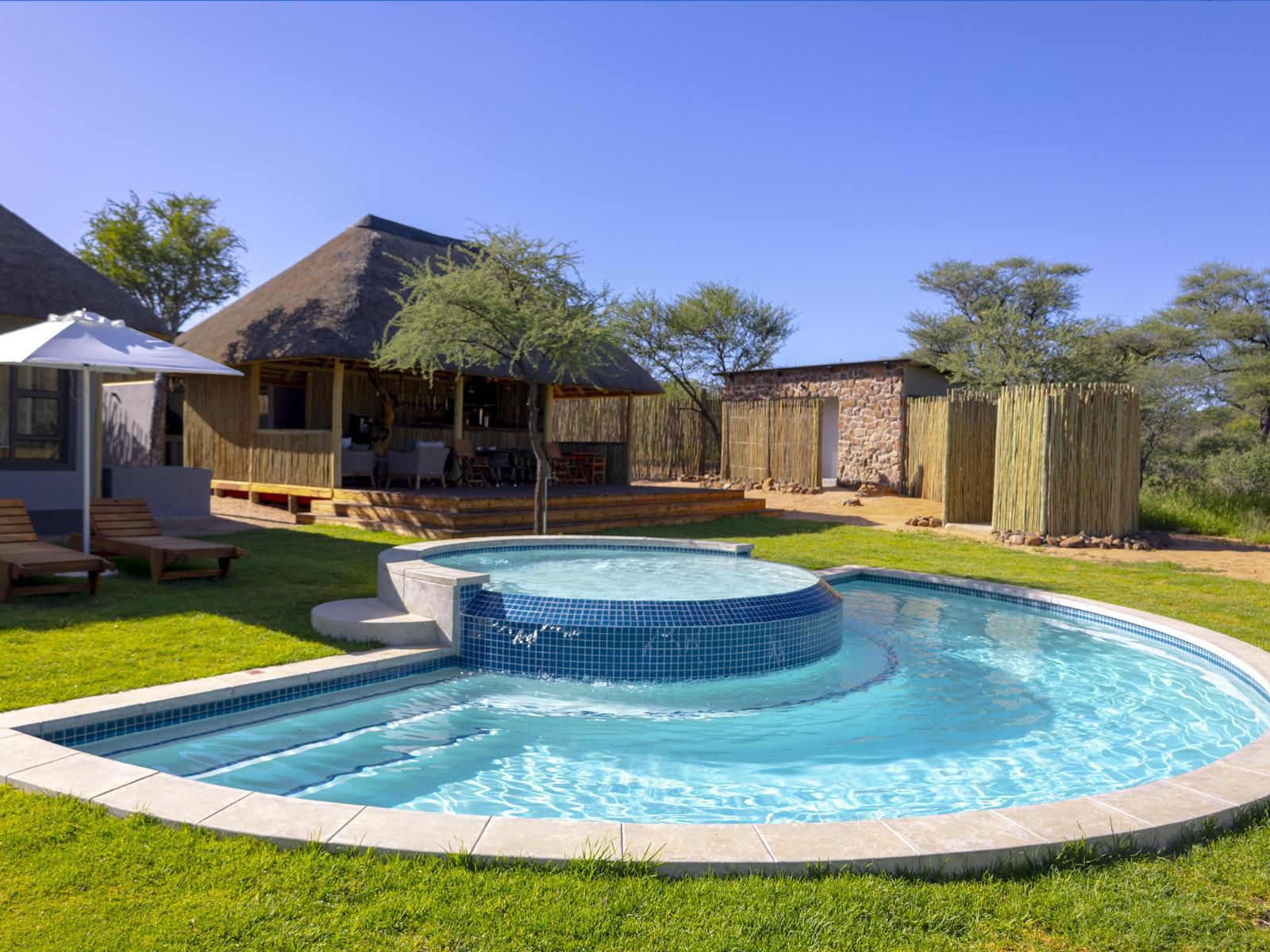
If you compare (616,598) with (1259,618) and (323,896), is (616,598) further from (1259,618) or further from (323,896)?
(1259,618)

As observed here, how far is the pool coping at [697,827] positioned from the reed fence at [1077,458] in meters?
9.20

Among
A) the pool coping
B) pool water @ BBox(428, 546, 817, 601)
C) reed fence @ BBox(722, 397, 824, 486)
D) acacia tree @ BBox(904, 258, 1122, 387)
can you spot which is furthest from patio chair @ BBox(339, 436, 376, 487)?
acacia tree @ BBox(904, 258, 1122, 387)

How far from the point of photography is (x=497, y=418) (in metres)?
18.6

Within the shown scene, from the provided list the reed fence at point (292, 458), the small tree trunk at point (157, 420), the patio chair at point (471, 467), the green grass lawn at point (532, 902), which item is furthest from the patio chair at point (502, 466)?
the green grass lawn at point (532, 902)

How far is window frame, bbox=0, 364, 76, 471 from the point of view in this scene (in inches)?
400

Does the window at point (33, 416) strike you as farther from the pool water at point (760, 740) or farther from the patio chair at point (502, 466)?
the pool water at point (760, 740)

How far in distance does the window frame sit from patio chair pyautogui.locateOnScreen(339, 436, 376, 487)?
370cm

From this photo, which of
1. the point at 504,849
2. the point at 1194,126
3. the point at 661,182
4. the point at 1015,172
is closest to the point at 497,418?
the point at 661,182

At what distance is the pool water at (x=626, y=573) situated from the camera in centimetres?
652

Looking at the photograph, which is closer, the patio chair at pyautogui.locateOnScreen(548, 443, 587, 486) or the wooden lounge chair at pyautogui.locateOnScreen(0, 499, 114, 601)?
the wooden lounge chair at pyautogui.locateOnScreen(0, 499, 114, 601)

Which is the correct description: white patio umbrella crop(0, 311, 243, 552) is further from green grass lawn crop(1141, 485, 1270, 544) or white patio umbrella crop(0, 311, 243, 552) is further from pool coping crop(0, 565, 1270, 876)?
green grass lawn crop(1141, 485, 1270, 544)

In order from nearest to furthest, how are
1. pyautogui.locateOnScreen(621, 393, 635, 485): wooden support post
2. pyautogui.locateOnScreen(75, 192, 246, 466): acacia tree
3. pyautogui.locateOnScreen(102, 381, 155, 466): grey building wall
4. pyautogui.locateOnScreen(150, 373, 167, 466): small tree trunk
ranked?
pyautogui.locateOnScreen(150, 373, 167, 466): small tree trunk
pyautogui.locateOnScreen(102, 381, 155, 466): grey building wall
pyautogui.locateOnScreen(621, 393, 635, 485): wooden support post
pyautogui.locateOnScreen(75, 192, 246, 466): acacia tree

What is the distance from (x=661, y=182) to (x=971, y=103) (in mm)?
7791

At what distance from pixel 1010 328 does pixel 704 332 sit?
12479 millimetres
